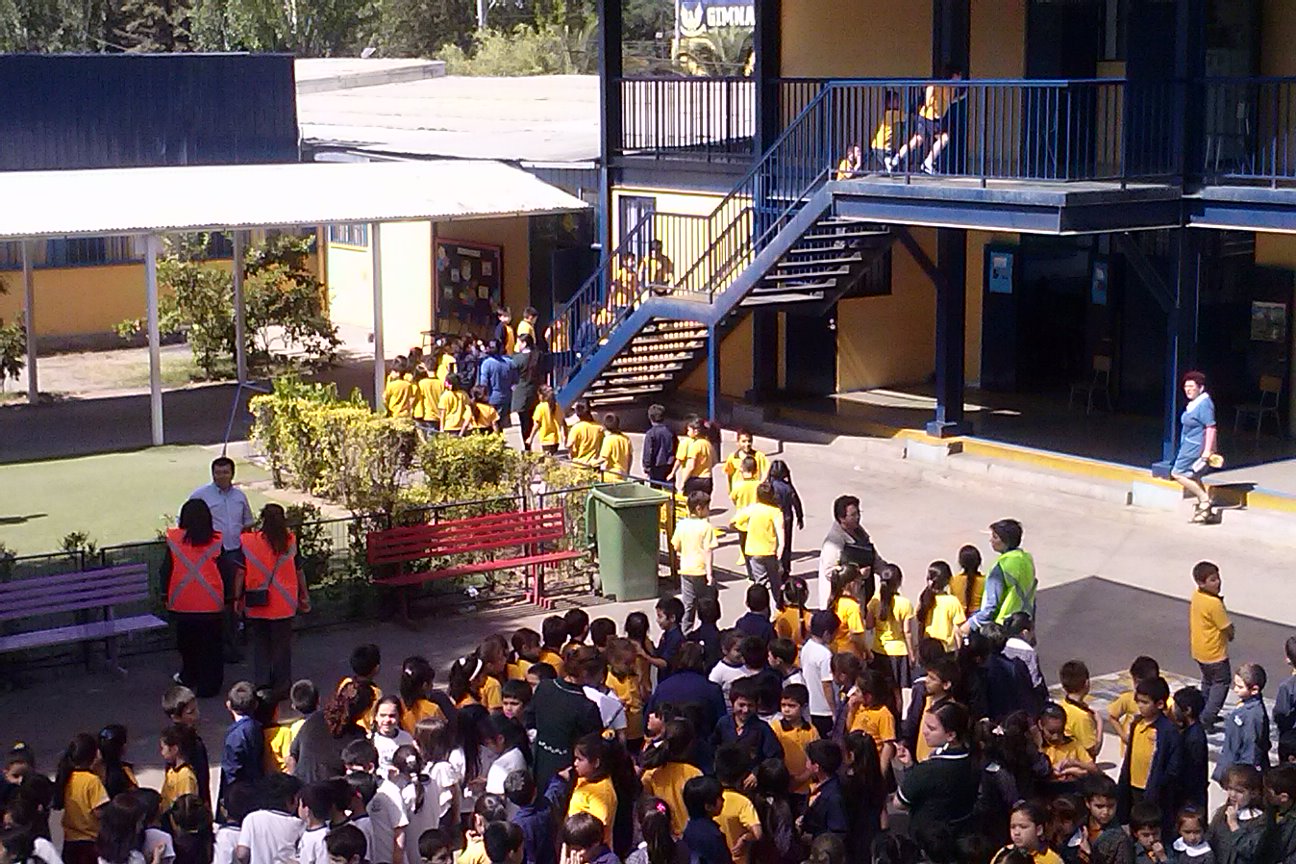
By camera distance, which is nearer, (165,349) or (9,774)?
(9,774)

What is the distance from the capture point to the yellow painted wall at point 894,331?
964 inches

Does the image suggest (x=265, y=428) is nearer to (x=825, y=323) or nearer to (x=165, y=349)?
(x=825, y=323)

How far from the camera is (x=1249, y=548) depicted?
57.4 feet

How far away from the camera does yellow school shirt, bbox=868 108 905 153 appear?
21.2m

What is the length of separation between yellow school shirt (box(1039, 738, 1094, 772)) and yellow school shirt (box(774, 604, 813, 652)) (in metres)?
2.21

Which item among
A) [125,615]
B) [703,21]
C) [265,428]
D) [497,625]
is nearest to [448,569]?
[497,625]

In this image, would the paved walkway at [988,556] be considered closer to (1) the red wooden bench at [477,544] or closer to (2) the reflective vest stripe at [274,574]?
(1) the red wooden bench at [477,544]

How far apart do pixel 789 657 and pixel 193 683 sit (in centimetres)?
506

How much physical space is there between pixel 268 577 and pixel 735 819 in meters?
5.70

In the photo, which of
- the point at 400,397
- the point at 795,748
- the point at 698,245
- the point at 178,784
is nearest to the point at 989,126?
the point at 698,245

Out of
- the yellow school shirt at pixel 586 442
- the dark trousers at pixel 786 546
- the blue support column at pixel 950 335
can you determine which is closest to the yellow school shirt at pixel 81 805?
the dark trousers at pixel 786 546

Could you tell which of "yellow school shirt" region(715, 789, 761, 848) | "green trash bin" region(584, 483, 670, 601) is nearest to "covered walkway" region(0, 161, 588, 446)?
"green trash bin" region(584, 483, 670, 601)

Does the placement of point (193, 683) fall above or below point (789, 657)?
below

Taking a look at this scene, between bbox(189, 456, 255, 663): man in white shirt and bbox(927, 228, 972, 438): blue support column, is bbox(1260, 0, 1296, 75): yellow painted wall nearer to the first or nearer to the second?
bbox(927, 228, 972, 438): blue support column
